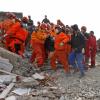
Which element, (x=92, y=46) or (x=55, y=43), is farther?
(x=92, y=46)

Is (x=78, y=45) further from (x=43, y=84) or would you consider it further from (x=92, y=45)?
(x=43, y=84)

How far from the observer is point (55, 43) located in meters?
16.3

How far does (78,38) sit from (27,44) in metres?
5.64

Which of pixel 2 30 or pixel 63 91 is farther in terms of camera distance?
pixel 2 30

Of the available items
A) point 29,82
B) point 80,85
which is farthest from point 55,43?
point 29,82

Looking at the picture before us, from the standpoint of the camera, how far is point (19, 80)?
46.6 ft

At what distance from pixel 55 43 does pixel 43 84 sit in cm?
281

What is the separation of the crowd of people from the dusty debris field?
17.9 inches

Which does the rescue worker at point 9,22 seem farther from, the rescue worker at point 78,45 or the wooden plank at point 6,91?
the wooden plank at point 6,91

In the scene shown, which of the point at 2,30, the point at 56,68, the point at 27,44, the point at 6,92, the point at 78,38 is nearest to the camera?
the point at 6,92

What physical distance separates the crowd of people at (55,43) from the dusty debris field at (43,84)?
0.45 metres

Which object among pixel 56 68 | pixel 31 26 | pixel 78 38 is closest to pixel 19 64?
pixel 56 68

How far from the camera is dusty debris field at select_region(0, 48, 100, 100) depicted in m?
12.5

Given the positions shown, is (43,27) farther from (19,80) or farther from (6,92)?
(6,92)
